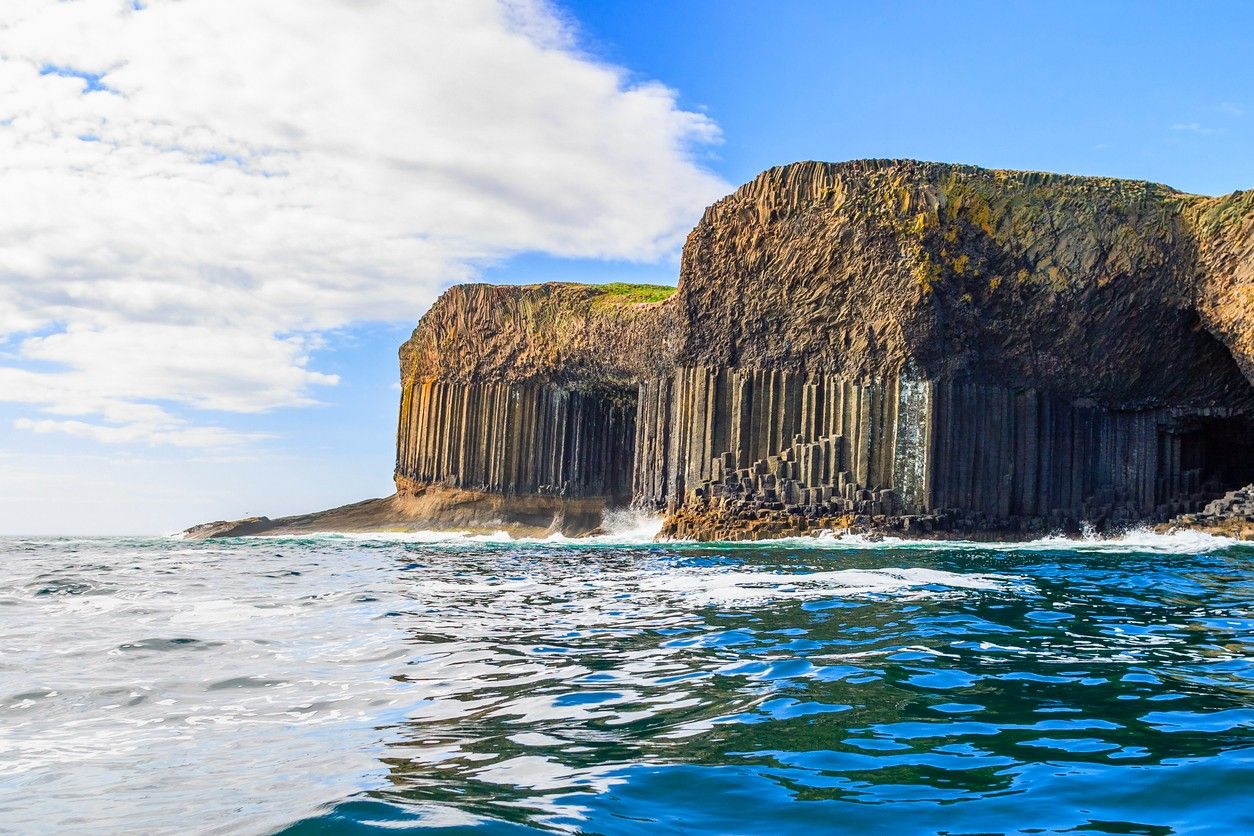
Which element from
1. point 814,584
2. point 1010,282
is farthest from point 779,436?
point 814,584

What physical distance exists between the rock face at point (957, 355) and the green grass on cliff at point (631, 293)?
5.19 meters

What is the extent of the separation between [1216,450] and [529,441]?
23.4 m

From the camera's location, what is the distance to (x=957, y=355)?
29609 mm

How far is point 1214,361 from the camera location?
3089 centimetres

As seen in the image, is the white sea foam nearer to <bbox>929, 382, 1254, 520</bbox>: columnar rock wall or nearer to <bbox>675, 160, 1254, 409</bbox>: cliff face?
<bbox>929, 382, 1254, 520</bbox>: columnar rock wall

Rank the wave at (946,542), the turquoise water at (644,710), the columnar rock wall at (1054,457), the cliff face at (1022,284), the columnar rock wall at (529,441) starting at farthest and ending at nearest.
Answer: the columnar rock wall at (529,441) < the cliff face at (1022,284) < the columnar rock wall at (1054,457) < the wave at (946,542) < the turquoise water at (644,710)

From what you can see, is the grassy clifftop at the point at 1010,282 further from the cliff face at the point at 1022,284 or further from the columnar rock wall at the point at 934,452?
the columnar rock wall at the point at 934,452

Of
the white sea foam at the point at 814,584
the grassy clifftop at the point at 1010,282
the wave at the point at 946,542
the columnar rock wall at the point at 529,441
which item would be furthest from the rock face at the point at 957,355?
the white sea foam at the point at 814,584

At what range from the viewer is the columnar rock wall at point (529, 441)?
3997cm

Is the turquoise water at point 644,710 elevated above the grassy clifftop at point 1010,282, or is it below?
below

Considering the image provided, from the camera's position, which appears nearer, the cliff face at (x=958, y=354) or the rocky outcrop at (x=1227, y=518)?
the rocky outcrop at (x=1227, y=518)

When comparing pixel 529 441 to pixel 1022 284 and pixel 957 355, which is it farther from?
pixel 1022 284

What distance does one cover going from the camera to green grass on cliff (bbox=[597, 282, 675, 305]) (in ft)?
126

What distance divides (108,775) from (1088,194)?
100 feet
